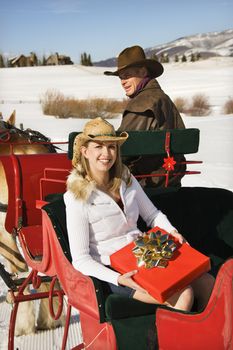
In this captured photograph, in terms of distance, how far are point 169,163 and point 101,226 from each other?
94 cm

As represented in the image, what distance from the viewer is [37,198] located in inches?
120

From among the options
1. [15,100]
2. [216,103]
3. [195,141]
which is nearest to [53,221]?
[195,141]

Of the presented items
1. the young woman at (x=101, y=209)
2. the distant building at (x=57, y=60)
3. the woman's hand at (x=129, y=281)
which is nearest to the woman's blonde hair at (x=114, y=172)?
the young woman at (x=101, y=209)

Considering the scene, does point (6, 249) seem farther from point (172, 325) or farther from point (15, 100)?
point (15, 100)

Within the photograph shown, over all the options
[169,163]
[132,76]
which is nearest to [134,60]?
[132,76]

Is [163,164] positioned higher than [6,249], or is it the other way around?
[163,164]

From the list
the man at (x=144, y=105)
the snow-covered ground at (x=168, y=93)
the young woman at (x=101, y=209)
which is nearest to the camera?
the young woman at (x=101, y=209)

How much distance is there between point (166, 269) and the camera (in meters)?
1.92

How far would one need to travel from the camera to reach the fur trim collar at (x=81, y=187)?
2109 millimetres

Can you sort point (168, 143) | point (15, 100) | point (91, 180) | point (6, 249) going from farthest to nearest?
point (15, 100), point (6, 249), point (168, 143), point (91, 180)

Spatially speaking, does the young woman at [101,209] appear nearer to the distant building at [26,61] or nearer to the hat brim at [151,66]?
the hat brim at [151,66]

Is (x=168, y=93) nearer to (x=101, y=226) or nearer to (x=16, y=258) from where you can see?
(x=16, y=258)

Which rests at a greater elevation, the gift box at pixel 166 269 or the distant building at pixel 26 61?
the distant building at pixel 26 61

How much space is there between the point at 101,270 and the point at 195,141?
1.26 metres
